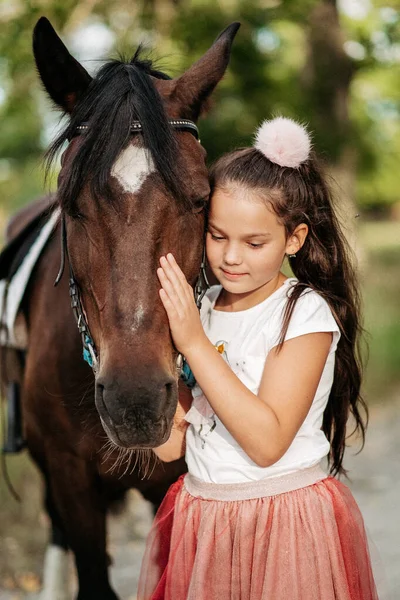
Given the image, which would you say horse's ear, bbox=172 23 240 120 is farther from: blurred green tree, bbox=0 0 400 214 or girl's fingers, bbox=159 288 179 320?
blurred green tree, bbox=0 0 400 214

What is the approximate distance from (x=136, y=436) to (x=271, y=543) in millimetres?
464

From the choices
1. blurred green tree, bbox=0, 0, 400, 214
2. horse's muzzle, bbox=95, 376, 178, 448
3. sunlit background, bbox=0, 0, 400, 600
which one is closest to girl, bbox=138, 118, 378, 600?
horse's muzzle, bbox=95, 376, 178, 448

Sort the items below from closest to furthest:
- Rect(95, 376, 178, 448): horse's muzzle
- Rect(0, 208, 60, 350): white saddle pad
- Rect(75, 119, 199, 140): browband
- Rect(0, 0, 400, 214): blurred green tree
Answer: Rect(95, 376, 178, 448): horse's muzzle
Rect(75, 119, 199, 140): browband
Rect(0, 208, 60, 350): white saddle pad
Rect(0, 0, 400, 214): blurred green tree

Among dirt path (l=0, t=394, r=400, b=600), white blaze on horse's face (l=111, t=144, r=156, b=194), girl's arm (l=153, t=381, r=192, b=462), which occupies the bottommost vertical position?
dirt path (l=0, t=394, r=400, b=600)

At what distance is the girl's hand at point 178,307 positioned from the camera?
1.82m

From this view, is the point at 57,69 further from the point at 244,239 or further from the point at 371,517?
the point at 371,517

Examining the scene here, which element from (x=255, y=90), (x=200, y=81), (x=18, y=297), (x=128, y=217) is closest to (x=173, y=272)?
(x=128, y=217)

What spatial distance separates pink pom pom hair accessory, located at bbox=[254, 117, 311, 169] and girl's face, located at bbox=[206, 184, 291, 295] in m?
0.14

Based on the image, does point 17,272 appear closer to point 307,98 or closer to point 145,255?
point 145,255

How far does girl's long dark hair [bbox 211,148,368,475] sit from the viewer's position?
1.96 metres

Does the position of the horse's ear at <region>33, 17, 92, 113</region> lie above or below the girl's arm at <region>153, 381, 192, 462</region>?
above

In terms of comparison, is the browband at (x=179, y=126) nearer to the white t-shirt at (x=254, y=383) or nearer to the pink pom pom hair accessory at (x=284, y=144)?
the pink pom pom hair accessory at (x=284, y=144)

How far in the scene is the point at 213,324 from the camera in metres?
2.15

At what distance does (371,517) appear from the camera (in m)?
4.52
